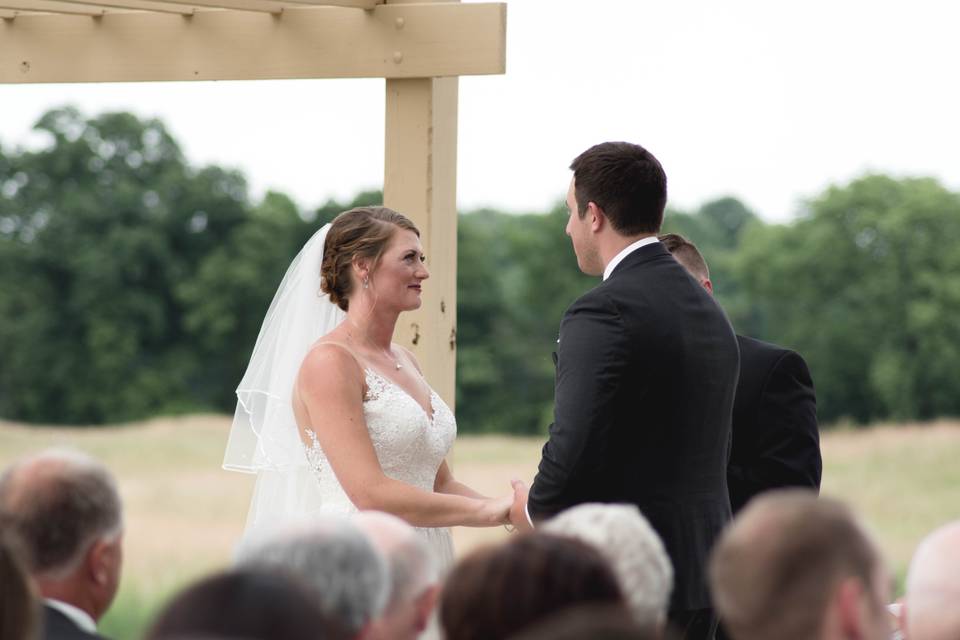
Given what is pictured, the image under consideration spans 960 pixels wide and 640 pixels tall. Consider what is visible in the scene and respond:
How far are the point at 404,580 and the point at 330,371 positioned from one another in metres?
2.02

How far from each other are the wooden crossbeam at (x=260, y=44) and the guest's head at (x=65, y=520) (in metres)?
2.43

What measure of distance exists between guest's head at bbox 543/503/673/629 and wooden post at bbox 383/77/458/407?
7.70 ft

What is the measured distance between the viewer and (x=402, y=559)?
246cm

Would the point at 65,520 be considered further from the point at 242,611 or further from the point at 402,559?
the point at 242,611

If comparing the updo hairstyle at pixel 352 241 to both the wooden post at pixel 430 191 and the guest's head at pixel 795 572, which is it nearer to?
the wooden post at pixel 430 191

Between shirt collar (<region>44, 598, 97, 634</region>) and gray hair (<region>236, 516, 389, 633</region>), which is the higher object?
gray hair (<region>236, 516, 389, 633</region>)

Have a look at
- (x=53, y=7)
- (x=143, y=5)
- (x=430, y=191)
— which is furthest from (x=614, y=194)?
(x=53, y=7)

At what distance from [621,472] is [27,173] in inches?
1217

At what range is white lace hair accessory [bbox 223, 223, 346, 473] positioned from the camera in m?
4.93

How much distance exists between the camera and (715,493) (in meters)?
3.91

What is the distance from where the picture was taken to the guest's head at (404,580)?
2.41 metres

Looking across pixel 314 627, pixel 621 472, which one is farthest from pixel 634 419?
pixel 314 627

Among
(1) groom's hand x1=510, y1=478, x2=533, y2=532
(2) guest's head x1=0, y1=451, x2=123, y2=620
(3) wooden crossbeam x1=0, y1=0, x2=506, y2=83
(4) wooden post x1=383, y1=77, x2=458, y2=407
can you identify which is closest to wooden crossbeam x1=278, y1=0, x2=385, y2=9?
(3) wooden crossbeam x1=0, y1=0, x2=506, y2=83

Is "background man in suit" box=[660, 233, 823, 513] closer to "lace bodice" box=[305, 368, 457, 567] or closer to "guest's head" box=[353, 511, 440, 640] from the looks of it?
"lace bodice" box=[305, 368, 457, 567]
